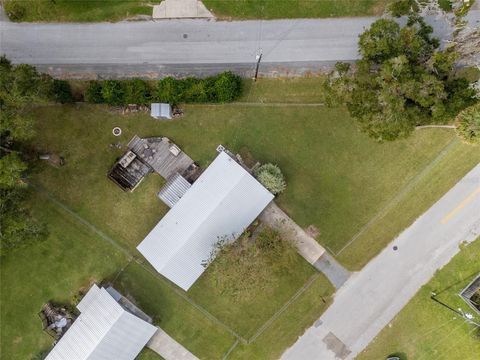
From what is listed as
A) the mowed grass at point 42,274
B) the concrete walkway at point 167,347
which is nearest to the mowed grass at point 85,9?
the mowed grass at point 42,274

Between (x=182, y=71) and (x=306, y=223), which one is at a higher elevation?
(x=182, y=71)

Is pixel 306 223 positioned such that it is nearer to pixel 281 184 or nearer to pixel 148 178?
pixel 281 184

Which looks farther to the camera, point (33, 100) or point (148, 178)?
point (148, 178)

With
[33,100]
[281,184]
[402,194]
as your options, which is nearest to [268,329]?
[281,184]

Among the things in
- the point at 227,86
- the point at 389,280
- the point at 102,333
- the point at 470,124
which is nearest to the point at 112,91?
the point at 227,86

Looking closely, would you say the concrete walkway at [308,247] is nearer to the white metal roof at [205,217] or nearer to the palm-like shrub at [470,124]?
the white metal roof at [205,217]

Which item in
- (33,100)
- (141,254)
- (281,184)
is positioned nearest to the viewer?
(33,100)
